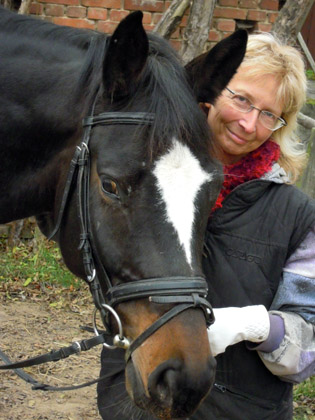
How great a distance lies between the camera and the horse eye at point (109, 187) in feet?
6.00

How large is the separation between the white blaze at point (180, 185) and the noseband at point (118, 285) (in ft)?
0.34

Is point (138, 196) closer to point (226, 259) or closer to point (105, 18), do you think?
point (226, 259)

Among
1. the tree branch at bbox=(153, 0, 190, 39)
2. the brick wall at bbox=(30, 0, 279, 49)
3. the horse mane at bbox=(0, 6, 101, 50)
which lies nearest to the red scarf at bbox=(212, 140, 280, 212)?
the horse mane at bbox=(0, 6, 101, 50)

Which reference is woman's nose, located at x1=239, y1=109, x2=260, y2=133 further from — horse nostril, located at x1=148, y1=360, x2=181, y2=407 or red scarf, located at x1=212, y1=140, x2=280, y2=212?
horse nostril, located at x1=148, y1=360, x2=181, y2=407

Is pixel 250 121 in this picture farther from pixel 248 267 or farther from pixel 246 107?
pixel 248 267

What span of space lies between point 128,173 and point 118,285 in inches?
13.6

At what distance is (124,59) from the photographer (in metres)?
1.92

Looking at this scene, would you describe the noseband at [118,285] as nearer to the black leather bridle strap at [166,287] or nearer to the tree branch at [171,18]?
the black leather bridle strap at [166,287]

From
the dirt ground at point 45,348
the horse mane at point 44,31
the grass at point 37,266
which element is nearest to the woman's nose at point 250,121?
the horse mane at point 44,31

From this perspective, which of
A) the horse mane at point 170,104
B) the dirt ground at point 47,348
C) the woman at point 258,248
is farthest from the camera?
the dirt ground at point 47,348

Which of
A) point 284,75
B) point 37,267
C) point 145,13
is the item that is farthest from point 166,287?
point 145,13

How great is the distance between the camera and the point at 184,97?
1946 millimetres

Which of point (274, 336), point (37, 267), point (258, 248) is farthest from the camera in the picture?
point (37, 267)

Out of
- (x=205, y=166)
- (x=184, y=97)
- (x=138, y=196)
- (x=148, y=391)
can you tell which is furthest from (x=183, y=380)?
(x=184, y=97)
